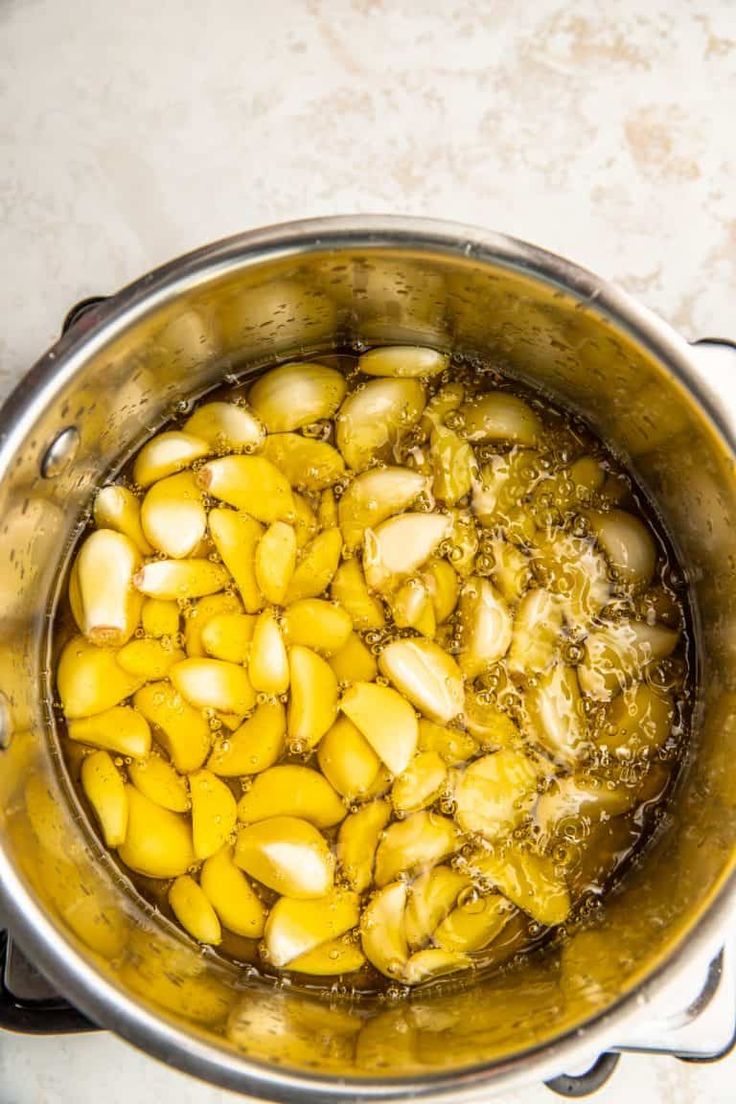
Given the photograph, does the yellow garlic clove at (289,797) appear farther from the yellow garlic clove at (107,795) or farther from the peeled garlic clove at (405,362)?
the peeled garlic clove at (405,362)

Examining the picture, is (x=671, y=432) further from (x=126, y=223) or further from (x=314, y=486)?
(x=126, y=223)

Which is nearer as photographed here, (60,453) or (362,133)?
(60,453)

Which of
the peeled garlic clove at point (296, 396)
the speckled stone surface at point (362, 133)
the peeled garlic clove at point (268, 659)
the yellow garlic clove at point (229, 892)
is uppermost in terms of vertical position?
the speckled stone surface at point (362, 133)

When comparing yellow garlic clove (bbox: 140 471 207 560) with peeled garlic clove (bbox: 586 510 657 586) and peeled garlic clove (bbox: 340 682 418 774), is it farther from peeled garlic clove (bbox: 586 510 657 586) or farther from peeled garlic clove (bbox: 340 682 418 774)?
peeled garlic clove (bbox: 586 510 657 586)

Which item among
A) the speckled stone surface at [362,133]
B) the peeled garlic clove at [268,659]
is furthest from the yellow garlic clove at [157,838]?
the speckled stone surface at [362,133]

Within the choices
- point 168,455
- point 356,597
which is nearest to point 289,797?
point 356,597

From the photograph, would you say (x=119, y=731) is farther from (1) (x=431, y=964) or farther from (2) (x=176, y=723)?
(1) (x=431, y=964)

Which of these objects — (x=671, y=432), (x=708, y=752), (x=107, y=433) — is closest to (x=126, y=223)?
(x=107, y=433)
